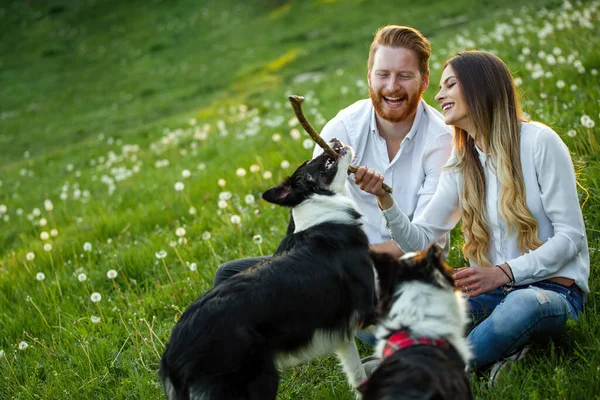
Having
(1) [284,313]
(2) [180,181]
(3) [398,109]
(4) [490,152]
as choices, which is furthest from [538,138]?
(2) [180,181]

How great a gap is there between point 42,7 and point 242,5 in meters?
12.9

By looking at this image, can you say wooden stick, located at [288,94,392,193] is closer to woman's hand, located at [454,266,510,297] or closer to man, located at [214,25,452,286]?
man, located at [214,25,452,286]

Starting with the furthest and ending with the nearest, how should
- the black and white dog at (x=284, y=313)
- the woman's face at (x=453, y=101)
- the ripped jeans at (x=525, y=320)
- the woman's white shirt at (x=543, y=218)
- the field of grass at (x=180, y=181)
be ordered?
the field of grass at (x=180, y=181) < the woman's face at (x=453, y=101) < the woman's white shirt at (x=543, y=218) < the ripped jeans at (x=525, y=320) < the black and white dog at (x=284, y=313)

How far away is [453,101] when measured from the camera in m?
3.98

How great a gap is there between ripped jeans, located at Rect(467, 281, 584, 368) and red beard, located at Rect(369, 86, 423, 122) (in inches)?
65.9

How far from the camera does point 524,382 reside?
3.26 meters

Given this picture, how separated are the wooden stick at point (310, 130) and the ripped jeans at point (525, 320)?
1071 mm

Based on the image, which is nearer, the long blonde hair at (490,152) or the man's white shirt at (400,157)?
the long blonde hair at (490,152)

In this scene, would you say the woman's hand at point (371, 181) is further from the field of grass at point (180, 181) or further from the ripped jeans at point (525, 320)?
the field of grass at point (180, 181)

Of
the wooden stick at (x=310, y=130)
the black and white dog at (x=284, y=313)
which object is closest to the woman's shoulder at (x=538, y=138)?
the wooden stick at (x=310, y=130)

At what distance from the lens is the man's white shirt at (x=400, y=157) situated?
448cm

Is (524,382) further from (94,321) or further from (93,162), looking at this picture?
(93,162)

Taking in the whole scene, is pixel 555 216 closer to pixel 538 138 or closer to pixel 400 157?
pixel 538 138

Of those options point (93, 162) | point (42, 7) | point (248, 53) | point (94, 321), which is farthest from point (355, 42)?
point (42, 7)
